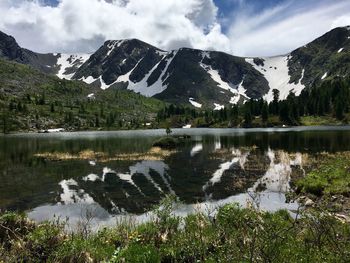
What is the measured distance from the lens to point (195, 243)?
51.7ft

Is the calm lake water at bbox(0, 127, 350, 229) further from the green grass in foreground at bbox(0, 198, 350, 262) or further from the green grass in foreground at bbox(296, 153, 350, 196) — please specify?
the green grass in foreground at bbox(0, 198, 350, 262)

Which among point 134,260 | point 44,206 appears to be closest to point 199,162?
point 44,206

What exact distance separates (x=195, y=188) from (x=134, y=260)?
27.9 m

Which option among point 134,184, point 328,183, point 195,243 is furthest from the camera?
point 134,184

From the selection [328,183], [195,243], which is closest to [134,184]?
[328,183]

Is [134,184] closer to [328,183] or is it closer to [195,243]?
[328,183]

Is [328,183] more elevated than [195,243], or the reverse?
[195,243]

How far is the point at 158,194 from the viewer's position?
3894 cm

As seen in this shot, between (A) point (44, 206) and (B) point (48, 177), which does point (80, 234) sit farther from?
(B) point (48, 177)

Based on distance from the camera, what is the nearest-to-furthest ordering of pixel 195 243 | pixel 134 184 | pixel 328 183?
1. pixel 195 243
2. pixel 328 183
3. pixel 134 184

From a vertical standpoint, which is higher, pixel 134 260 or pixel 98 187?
pixel 134 260

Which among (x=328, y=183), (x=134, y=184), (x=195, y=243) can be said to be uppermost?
(x=195, y=243)

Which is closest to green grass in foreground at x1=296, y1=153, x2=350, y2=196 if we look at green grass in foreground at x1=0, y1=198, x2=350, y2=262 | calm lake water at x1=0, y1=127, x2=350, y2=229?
calm lake water at x1=0, y1=127, x2=350, y2=229

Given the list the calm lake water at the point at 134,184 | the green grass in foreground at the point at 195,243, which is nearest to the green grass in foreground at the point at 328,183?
the calm lake water at the point at 134,184
